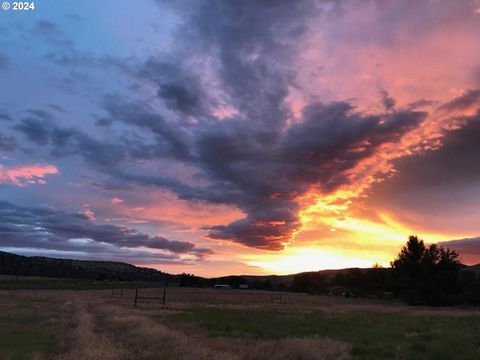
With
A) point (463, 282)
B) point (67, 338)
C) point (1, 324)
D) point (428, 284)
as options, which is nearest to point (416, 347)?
point (67, 338)

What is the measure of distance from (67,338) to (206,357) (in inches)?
338

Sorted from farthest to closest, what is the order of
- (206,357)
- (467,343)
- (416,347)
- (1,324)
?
(1,324) → (467,343) → (416,347) → (206,357)

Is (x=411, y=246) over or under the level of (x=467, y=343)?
over

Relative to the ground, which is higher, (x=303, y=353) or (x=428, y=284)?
(x=428, y=284)

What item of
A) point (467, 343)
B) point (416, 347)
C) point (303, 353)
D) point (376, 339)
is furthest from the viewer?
point (376, 339)

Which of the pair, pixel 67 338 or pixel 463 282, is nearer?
pixel 67 338

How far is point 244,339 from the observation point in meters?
21.7

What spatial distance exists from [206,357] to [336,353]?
207 inches

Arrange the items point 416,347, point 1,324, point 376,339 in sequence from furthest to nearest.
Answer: point 1,324
point 376,339
point 416,347

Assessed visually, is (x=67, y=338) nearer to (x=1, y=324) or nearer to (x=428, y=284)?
(x=1, y=324)

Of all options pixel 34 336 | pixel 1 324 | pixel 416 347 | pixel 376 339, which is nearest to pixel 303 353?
pixel 416 347

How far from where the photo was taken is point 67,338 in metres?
21.0

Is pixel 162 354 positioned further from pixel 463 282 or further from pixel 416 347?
pixel 463 282

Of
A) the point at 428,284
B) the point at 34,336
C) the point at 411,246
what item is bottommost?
the point at 34,336
